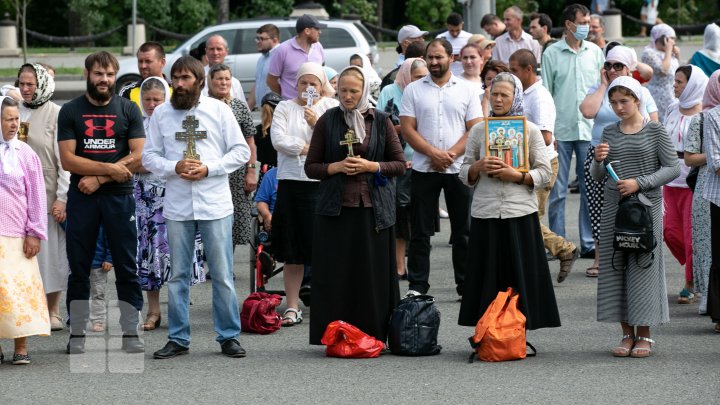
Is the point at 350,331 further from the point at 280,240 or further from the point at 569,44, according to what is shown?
the point at 569,44

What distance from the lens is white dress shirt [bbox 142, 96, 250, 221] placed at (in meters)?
8.86

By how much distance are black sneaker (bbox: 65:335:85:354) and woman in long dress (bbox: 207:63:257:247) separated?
230 cm

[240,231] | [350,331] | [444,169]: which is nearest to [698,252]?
[444,169]

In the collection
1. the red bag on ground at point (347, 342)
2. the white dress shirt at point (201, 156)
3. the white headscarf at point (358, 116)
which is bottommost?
the red bag on ground at point (347, 342)

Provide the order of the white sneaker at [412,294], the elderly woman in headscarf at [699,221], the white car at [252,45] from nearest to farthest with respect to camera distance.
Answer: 1. the white sneaker at [412,294]
2. the elderly woman in headscarf at [699,221]
3. the white car at [252,45]

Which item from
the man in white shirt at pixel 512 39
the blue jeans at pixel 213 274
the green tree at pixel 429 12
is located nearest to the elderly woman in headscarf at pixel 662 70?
the man in white shirt at pixel 512 39

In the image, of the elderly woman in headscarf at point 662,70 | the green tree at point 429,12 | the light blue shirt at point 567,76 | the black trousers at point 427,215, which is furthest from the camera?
the green tree at point 429,12

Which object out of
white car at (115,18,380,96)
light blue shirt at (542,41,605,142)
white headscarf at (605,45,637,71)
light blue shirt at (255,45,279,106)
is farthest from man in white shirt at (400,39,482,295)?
white car at (115,18,380,96)

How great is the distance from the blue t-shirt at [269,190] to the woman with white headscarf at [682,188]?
3.13 metres

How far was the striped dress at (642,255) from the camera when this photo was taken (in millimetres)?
8828

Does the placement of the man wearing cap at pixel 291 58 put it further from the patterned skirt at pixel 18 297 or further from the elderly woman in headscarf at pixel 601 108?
the patterned skirt at pixel 18 297

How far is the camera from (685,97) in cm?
1089

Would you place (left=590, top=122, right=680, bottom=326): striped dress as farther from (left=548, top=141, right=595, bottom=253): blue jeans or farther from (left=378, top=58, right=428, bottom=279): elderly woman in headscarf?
(left=548, top=141, right=595, bottom=253): blue jeans

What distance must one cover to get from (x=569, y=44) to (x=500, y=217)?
5169 millimetres
